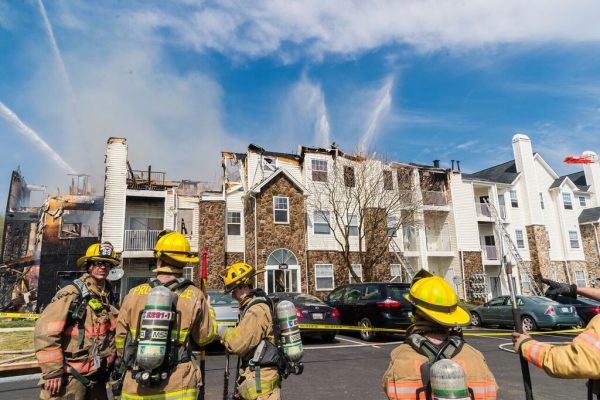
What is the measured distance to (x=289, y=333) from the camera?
338 centimetres

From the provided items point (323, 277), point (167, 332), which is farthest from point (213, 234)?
point (167, 332)

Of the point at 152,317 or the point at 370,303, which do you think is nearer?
the point at 152,317

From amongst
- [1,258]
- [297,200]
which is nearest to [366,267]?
[297,200]

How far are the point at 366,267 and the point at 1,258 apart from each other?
85.6 feet

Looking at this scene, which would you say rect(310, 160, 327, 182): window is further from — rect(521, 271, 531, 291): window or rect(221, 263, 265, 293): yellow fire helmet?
rect(221, 263, 265, 293): yellow fire helmet

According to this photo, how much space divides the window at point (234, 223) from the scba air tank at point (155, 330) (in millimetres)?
20152

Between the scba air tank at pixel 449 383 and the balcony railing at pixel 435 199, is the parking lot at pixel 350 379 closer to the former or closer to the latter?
the scba air tank at pixel 449 383

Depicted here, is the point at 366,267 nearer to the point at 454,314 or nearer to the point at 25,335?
the point at 25,335

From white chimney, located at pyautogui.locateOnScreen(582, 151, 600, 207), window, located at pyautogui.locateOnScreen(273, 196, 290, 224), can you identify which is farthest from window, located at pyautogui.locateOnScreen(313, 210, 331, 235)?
white chimney, located at pyautogui.locateOnScreen(582, 151, 600, 207)

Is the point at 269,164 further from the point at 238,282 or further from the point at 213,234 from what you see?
the point at 238,282

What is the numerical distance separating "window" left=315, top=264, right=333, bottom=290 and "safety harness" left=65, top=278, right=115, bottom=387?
64.0 ft

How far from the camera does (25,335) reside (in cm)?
1214

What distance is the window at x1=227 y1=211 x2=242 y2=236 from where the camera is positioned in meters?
22.7

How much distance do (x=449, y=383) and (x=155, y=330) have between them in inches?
73.6
